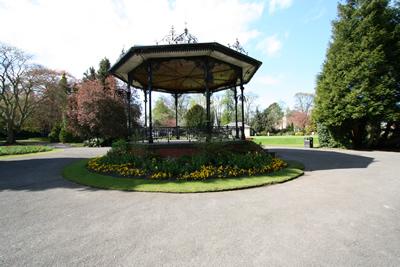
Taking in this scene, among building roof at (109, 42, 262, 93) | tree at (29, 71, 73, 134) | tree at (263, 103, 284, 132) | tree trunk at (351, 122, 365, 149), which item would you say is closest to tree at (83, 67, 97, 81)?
tree at (29, 71, 73, 134)

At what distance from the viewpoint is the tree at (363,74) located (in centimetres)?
1644

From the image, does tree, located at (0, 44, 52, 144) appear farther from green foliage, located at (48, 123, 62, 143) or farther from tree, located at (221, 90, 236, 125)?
tree, located at (221, 90, 236, 125)

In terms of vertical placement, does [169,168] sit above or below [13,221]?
above

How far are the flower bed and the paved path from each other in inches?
64.1

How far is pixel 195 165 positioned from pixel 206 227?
4.33 m

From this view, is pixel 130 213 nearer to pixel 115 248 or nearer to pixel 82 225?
pixel 82 225

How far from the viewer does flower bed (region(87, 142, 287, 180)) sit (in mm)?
7723

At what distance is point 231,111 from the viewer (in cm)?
6231

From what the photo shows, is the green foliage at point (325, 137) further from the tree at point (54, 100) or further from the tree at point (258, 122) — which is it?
the tree at point (258, 122)

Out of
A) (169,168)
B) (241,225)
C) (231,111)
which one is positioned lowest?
(241,225)

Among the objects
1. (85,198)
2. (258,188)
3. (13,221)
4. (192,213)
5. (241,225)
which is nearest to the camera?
(241,225)

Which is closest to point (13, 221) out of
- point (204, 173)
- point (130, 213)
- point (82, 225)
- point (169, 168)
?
point (82, 225)

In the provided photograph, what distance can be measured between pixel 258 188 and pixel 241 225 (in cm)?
278

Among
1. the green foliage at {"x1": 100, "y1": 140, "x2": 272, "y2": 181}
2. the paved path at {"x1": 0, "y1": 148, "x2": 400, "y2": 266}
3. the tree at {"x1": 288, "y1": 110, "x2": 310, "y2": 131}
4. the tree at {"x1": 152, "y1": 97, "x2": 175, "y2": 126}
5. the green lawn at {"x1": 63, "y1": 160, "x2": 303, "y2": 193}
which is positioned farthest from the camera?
the tree at {"x1": 288, "y1": 110, "x2": 310, "y2": 131}
